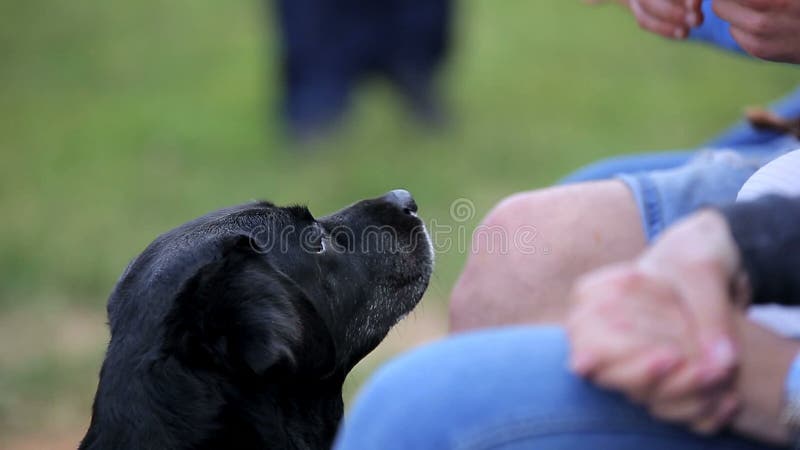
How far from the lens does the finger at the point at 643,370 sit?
1.04 metres

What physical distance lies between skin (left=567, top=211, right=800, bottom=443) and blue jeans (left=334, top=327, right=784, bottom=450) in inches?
1.2

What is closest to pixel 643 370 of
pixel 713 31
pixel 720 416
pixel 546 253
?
pixel 720 416

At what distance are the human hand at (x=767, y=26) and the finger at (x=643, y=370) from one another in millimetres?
776

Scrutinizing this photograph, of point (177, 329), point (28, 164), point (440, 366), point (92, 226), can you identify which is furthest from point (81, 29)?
point (440, 366)

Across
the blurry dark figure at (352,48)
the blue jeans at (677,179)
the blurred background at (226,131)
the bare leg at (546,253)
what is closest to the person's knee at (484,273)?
the bare leg at (546,253)

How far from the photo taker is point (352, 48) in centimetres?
621

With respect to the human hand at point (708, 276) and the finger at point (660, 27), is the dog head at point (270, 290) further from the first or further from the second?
the human hand at point (708, 276)

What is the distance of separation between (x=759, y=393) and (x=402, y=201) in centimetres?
137

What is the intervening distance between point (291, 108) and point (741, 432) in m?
5.17

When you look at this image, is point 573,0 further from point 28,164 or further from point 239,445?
point 239,445

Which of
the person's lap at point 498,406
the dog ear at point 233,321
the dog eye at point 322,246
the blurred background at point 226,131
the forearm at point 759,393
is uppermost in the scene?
the person's lap at point 498,406

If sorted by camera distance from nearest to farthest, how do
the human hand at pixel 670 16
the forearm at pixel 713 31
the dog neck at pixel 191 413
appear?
the dog neck at pixel 191 413 → the human hand at pixel 670 16 → the forearm at pixel 713 31

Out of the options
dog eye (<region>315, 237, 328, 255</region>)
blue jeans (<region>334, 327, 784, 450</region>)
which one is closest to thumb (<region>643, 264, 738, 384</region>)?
blue jeans (<region>334, 327, 784, 450</region>)

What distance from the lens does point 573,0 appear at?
8164mm
